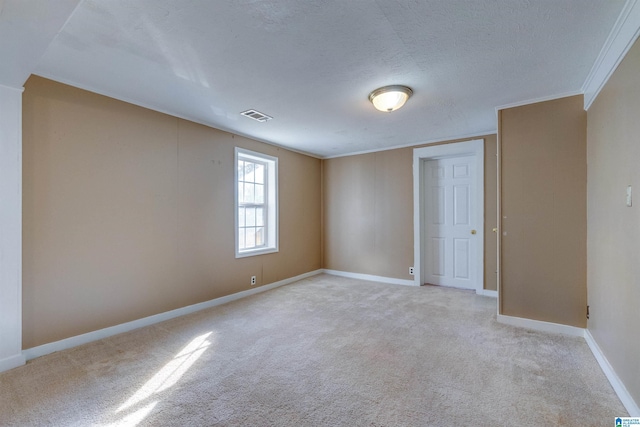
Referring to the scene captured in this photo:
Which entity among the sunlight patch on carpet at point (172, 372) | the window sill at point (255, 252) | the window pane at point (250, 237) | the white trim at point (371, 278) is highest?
the window pane at point (250, 237)

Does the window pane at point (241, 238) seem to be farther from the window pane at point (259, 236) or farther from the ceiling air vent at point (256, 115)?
the ceiling air vent at point (256, 115)

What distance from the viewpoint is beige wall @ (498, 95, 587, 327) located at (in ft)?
9.06

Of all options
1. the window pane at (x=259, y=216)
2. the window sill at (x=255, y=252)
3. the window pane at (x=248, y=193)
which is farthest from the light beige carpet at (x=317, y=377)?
the window pane at (x=248, y=193)

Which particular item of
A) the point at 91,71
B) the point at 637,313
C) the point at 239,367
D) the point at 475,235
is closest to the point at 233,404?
the point at 239,367

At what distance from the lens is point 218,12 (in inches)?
65.6

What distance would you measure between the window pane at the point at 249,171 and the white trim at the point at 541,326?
3.80 m

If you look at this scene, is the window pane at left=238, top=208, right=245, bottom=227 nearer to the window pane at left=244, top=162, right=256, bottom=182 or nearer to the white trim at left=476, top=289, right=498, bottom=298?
the window pane at left=244, top=162, right=256, bottom=182

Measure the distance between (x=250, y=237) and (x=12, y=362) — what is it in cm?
278

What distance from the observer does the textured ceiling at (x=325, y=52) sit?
5.47ft

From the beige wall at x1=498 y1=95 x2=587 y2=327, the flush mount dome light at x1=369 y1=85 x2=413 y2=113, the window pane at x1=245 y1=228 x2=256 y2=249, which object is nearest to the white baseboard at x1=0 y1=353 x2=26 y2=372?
the window pane at x1=245 y1=228 x2=256 y2=249

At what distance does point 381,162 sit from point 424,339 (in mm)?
3242

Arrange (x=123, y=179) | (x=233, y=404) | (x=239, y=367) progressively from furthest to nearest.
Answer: (x=123, y=179), (x=239, y=367), (x=233, y=404)

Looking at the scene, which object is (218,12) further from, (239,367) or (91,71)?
(239,367)

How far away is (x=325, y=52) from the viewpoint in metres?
2.09
